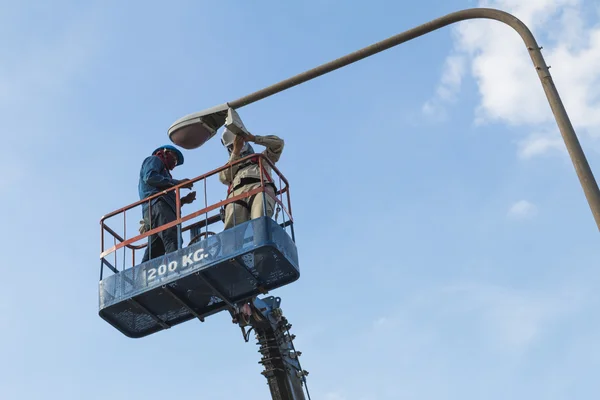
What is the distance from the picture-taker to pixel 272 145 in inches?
556

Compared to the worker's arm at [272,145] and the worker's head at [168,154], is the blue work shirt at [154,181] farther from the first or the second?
the worker's arm at [272,145]

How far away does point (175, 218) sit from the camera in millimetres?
14266

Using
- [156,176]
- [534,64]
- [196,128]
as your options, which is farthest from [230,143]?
[534,64]

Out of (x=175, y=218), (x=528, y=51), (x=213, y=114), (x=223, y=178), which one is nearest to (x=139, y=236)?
(x=175, y=218)

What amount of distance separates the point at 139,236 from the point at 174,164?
2.00m

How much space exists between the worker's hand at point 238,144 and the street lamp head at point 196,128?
4.07 feet

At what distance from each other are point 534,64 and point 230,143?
6.58 meters

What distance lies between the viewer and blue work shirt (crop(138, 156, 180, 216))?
14.3 m

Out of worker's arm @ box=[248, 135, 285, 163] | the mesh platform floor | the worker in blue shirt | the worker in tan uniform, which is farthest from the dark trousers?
worker's arm @ box=[248, 135, 285, 163]

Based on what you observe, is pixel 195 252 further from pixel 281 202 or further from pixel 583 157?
pixel 583 157

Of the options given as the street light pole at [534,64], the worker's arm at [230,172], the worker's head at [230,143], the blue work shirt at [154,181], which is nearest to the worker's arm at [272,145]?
the worker's head at [230,143]

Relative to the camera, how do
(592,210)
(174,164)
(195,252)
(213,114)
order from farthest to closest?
(174,164) → (195,252) → (213,114) → (592,210)

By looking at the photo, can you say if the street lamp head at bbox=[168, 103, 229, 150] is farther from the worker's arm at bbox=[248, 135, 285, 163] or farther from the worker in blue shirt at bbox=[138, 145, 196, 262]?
the worker's arm at bbox=[248, 135, 285, 163]

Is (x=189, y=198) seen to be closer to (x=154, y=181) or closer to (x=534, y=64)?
(x=154, y=181)
